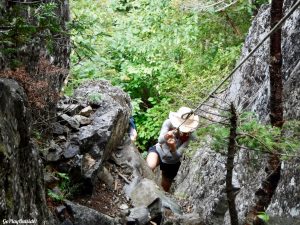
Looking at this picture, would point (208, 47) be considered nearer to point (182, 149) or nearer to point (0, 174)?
point (182, 149)

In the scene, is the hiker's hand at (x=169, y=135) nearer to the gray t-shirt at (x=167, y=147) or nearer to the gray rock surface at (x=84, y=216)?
the gray t-shirt at (x=167, y=147)

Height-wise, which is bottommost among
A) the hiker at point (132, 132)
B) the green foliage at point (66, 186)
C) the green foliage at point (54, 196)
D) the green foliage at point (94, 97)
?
the hiker at point (132, 132)

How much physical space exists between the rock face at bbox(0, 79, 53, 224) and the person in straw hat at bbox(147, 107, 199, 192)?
3.26 meters

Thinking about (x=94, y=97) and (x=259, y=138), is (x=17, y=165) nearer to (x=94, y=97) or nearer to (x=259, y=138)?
(x=259, y=138)

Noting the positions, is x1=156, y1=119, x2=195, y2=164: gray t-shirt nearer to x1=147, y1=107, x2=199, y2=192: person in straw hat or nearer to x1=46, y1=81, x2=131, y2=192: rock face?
x1=147, y1=107, x2=199, y2=192: person in straw hat

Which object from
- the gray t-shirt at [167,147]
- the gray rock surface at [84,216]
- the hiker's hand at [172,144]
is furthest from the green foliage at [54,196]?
the gray t-shirt at [167,147]

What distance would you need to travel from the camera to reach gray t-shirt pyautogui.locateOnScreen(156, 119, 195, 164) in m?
7.11

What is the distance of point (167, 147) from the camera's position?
745cm

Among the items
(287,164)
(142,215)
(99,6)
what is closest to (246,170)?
(287,164)

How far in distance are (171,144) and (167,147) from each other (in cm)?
42

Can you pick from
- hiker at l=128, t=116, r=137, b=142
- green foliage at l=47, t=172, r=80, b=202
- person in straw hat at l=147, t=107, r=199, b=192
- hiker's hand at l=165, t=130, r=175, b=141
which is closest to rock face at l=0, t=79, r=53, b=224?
green foliage at l=47, t=172, r=80, b=202

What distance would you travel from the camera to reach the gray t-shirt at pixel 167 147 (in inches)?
280

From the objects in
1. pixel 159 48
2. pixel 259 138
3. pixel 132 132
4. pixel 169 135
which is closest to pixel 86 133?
pixel 169 135

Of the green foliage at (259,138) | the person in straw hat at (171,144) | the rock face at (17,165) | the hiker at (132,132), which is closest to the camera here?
the rock face at (17,165)
